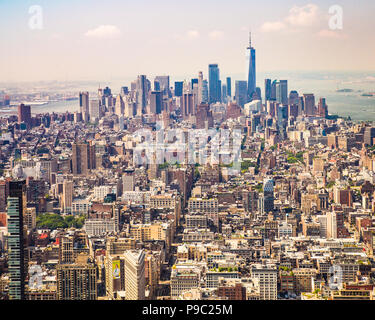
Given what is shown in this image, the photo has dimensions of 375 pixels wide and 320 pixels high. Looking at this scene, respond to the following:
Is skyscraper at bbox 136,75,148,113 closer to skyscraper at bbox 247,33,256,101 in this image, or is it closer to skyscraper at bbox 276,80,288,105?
skyscraper at bbox 247,33,256,101

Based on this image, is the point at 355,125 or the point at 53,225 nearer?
the point at 53,225

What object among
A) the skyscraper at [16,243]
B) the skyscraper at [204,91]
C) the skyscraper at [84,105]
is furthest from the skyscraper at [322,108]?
the skyscraper at [16,243]

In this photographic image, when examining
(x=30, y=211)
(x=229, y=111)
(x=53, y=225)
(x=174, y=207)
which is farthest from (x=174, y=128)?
(x=30, y=211)

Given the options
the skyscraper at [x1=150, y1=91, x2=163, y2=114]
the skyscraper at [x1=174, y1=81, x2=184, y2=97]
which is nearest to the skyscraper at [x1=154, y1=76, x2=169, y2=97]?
the skyscraper at [x1=174, y1=81, x2=184, y2=97]

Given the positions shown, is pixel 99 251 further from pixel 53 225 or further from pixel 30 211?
pixel 53 225

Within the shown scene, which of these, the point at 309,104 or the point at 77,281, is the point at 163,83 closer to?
the point at 309,104
